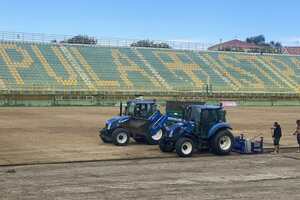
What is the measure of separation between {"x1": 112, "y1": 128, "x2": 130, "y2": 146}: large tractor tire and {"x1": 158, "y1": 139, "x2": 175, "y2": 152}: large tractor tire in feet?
7.49

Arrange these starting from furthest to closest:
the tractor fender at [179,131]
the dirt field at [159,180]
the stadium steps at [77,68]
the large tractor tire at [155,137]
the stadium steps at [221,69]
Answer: the stadium steps at [221,69] → the stadium steps at [77,68] → the large tractor tire at [155,137] → the tractor fender at [179,131] → the dirt field at [159,180]

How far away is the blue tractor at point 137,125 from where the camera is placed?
22484mm

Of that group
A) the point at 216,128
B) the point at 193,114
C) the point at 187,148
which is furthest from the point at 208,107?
the point at 187,148

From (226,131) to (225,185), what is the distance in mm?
6675

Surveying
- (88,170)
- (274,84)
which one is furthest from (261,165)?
(274,84)

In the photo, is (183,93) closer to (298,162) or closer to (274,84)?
(274,84)

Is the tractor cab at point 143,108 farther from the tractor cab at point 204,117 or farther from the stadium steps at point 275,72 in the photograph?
the stadium steps at point 275,72

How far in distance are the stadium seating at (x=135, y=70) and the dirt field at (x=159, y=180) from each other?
4234cm

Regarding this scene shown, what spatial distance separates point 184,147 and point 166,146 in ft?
3.63

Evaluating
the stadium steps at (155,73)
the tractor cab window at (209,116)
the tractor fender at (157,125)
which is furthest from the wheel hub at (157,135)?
the stadium steps at (155,73)

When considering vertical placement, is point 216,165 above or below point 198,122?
below

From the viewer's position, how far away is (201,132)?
20.2 m

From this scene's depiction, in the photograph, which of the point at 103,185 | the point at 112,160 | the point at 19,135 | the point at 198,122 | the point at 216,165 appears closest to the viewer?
the point at 103,185

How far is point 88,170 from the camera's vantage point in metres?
16.2
